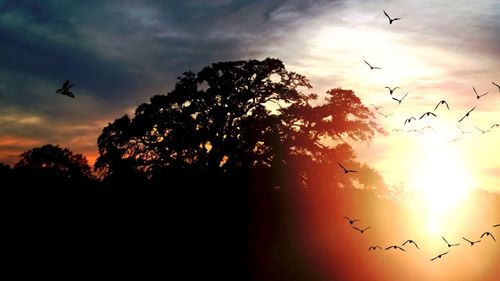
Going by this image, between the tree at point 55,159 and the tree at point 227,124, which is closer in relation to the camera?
the tree at point 227,124

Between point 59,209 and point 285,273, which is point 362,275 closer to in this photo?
point 285,273

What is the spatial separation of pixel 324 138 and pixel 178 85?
12.0 m

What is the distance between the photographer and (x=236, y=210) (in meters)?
21.8

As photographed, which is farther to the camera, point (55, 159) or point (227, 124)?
point (55, 159)

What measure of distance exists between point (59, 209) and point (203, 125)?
15589mm

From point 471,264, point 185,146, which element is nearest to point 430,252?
point 471,264

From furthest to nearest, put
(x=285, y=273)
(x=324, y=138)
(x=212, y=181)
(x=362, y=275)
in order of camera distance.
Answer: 1. (x=324, y=138)
2. (x=362, y=275)
3. (x=212, y=181)
4. (x=285, y=273)

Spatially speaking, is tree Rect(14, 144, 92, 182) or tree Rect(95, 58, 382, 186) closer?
tree Rect(95, 58, 382, 186)

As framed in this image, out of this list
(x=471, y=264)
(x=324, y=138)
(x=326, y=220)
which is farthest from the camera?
(x=471, y=264)

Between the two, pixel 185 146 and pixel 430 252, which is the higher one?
pixel 185 146

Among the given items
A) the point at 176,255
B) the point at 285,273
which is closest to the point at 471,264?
the point at 285,273

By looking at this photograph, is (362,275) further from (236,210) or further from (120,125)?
(120,125)

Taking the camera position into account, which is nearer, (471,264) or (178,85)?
(178,85)

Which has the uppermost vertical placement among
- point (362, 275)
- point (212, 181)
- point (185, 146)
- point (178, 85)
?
point (178, 85)
